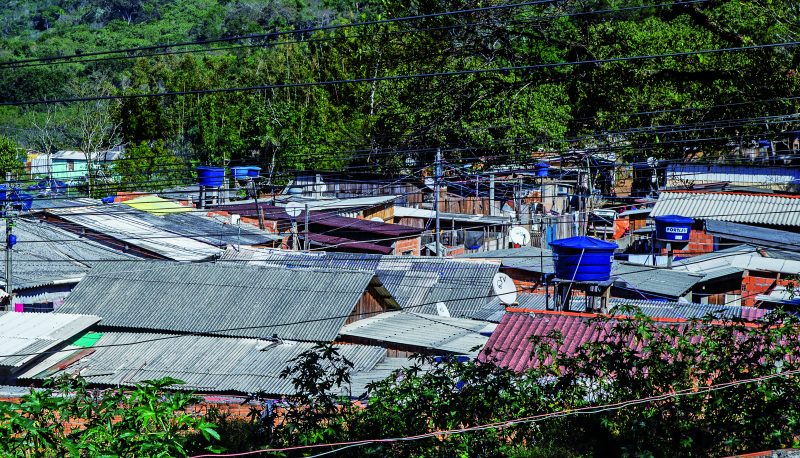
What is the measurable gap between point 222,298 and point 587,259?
6.68 meters

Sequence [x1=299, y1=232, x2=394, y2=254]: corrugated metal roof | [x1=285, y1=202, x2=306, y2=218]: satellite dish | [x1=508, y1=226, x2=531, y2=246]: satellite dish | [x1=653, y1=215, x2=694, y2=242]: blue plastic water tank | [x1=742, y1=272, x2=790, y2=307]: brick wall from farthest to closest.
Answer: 1. [x1=299, y1=232, x2=394, y2=254]: corrugated metal roof
2. [x1=508, y1=226, x2=531, y2=246]: satellite dish
3. [x1=285, y1=202, x2=306, y2=218]: satellite dish
4. [x1=742, y1=272, x2=790, y2=307]: brick wall
5. [x1=653, y1=215, x2=694, y2=242]: blue plastic water tank

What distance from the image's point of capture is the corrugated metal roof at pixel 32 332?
1213 cm

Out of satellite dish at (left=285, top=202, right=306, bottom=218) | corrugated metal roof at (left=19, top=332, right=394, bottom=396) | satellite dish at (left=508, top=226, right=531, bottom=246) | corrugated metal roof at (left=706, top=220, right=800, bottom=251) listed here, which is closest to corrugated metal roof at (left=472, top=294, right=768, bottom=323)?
corrugated metal roof at (left=19, top=332, right=394, bottom=396)

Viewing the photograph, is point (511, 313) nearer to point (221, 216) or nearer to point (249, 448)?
point (249, 448)

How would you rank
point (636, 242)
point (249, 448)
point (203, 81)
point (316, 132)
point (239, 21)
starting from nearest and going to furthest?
1. point (249, 448)
2. point (636, 242)
3. point (316, 132)
4. point (203, 81)
5. point (239, 21)

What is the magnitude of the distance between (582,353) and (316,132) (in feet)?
93.8

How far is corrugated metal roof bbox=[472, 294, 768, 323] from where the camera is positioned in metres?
12.8

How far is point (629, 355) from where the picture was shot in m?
5.84

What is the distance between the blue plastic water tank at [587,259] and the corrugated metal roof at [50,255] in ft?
31.7

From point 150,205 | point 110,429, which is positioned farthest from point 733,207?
point 110,429

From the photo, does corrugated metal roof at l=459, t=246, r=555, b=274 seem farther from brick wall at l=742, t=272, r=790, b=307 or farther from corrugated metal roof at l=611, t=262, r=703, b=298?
brick wall at l=742, t=272, r=790, b=307


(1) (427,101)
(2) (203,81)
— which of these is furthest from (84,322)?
(2) (203,81)

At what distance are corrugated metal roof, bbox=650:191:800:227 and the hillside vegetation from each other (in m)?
2.46

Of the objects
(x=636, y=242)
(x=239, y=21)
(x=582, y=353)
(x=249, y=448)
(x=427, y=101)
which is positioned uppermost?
(x=239, y=21)
